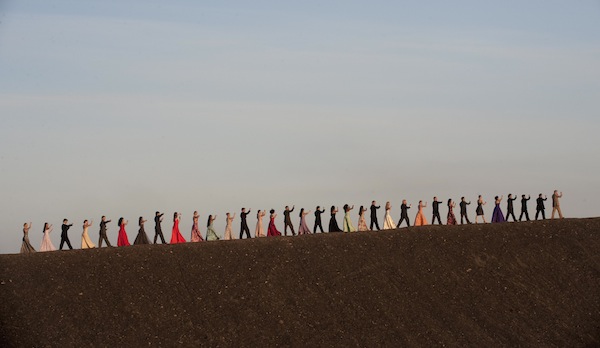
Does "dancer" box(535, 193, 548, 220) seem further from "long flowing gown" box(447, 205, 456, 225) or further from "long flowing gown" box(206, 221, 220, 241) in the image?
"long flowing gown" box(206, 221, 220, 241)

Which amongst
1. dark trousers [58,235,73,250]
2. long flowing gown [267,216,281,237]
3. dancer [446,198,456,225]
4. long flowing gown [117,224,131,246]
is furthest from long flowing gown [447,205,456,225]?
dark trousers [58,235,73,250]

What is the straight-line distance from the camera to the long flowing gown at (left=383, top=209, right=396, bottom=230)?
6075 cm

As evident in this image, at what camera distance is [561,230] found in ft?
203

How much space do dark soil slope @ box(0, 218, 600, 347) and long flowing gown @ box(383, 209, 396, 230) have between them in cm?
84

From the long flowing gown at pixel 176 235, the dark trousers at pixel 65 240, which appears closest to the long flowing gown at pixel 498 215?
the long flowing gown at pixel 176 235

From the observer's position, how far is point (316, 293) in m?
54.4

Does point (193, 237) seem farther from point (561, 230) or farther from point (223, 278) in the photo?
point (561, 230)

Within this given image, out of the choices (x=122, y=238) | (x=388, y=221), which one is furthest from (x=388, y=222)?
(x=122, y=238)

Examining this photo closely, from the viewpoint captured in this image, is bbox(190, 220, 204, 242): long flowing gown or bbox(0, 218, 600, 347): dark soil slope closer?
bbox(0, 218, 600, 347): dark soil slope

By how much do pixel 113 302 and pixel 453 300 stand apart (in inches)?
556

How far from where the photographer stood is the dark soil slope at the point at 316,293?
166ft

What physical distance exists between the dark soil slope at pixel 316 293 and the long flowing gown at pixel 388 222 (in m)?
0.84

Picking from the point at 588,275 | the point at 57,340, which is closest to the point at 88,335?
the point at 57,340

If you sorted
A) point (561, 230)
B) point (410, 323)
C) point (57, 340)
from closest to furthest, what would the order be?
point (57, 340)
point (410, 323)
point (561, 230)
